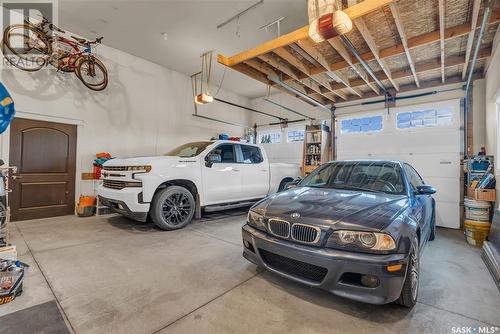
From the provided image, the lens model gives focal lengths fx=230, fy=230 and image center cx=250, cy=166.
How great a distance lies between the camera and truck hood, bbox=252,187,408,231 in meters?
1.71

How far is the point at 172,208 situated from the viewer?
395 cm

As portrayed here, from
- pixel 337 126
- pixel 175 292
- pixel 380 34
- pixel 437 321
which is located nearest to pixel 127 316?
pixel 175 292

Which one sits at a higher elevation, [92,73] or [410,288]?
[92,73]

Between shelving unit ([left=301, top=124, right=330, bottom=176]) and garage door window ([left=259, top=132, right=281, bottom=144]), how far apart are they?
192cm

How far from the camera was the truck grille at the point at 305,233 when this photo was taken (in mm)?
1753

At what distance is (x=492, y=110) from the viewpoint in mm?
3957

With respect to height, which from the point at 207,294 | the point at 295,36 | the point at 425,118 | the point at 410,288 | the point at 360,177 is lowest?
the point at 207,294

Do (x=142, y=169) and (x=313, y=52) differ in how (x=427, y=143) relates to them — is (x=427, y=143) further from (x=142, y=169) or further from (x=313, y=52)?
(x=142, y=169)

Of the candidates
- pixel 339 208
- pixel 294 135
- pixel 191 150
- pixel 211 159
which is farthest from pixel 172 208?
pixel 294 135

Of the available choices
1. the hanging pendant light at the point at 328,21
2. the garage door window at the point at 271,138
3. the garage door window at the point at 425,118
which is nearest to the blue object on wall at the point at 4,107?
the hanging pendant light at the point at 328,21

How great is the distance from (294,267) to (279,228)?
33 cm

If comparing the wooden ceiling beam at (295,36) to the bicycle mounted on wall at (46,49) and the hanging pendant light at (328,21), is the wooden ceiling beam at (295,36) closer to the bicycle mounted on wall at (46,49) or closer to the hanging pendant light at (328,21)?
the hanging pendant light at (328,21)

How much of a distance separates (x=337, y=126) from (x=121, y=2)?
566cm

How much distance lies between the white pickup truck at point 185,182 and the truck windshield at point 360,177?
6.50 ft
